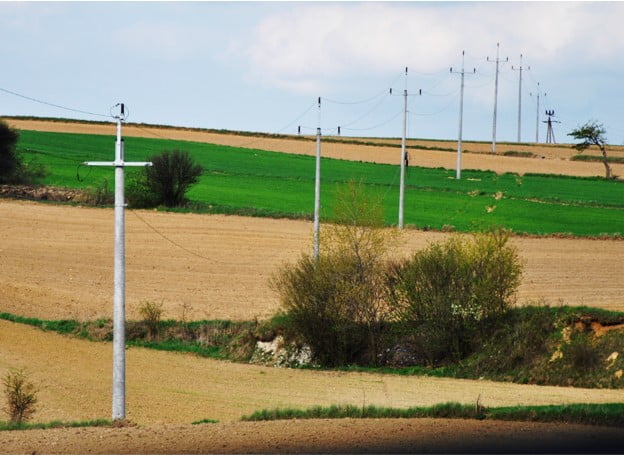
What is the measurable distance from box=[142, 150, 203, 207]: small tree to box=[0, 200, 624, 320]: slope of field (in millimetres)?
2372

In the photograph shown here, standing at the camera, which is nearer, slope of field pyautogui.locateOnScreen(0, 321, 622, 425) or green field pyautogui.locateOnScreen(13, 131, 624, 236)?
slope of field pyautogui.locateOnScreen(0, 321, 622, 425)

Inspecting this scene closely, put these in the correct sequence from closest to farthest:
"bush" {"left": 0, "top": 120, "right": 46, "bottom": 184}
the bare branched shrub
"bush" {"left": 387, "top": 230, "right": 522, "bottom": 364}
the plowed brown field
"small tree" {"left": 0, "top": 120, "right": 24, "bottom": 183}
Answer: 1. the plowed brown field
2. "bush" {"left": 387, "top": 230, "right": 522, "bottom": 364}
3. the bare branched shrub
4. "small tree" {"left": 0, "top": 120, "right": 24, "bottom": 183}
5. "bush" {"left": 0, "top": 120, "right": 46, "bottom": 184}

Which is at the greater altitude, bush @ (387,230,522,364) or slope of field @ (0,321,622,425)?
bush @ (387,230,522,364)

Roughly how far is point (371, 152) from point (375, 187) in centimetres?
3071

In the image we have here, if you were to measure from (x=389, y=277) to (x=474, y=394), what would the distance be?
9.67 m

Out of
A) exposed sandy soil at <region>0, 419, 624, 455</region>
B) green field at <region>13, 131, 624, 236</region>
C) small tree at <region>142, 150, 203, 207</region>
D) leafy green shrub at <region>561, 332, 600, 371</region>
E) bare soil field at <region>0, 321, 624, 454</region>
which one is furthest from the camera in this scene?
small tree at <region>142, 150, 203, 207</region>

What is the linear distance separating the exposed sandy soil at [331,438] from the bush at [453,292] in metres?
15.4

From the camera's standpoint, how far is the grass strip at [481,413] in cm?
2155

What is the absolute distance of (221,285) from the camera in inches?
1935

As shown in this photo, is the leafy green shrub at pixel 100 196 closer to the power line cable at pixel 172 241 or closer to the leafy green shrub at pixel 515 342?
the power line cable at pixel 172 241

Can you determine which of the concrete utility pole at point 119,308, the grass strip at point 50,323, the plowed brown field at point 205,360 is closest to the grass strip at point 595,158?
the plowed brown field at point 205,360

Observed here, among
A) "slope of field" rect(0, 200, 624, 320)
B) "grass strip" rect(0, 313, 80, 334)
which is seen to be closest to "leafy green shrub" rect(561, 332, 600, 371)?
"slope of field" rect(0, 200, 624, 320)

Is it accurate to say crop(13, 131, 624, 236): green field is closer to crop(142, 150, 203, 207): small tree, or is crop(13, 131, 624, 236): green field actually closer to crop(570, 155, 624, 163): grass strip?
crop(142, 150, 203, 207): small tree

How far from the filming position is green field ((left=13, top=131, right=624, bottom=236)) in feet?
221
